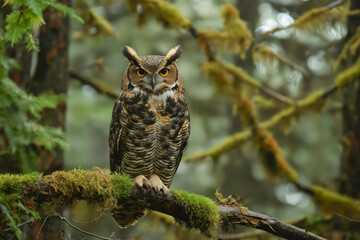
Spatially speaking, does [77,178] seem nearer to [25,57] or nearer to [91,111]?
[25,57]

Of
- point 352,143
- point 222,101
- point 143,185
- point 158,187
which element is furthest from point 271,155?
point 222,101

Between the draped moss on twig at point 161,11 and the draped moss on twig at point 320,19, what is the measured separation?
3.34 ft

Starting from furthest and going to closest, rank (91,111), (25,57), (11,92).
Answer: (91,111) → (25,57) → (11,92)

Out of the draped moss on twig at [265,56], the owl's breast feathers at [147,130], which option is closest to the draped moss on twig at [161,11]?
the draped moss on twig at [265,56]

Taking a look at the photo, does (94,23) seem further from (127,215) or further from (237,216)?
(237,216)

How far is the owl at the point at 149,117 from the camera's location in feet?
11.9

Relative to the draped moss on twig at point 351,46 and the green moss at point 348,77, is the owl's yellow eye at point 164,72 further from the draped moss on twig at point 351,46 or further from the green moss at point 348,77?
the green moss at point 348,77

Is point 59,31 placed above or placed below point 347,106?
below

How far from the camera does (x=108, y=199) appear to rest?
107 inches

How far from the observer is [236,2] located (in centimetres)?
1002

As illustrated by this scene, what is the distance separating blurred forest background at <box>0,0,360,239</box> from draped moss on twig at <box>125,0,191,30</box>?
0.04ft

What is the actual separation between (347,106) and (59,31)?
3.83 m

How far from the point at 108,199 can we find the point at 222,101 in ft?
26.0

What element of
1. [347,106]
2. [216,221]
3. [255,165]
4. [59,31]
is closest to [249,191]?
[255,165]
